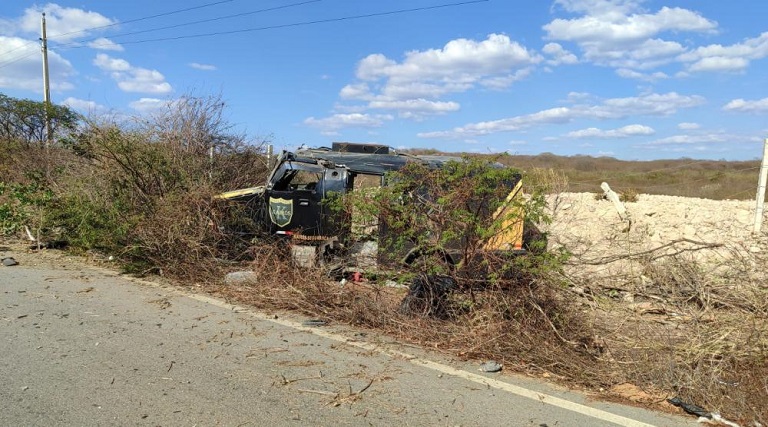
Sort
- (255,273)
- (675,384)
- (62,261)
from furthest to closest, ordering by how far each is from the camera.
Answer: (62,261) → (255,273) → (675,384)

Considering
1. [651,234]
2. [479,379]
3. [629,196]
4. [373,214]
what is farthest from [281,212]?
[629,196]

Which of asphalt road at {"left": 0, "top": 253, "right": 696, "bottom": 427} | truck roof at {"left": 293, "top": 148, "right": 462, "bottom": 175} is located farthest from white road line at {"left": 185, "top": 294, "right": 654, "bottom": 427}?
truck roof at {"left": 293, "top": 148, "right": 462, "bottom": 175}

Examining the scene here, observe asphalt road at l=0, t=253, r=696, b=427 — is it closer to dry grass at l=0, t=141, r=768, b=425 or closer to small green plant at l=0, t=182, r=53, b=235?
dry grass at l=0, t=141, r=768, b=425

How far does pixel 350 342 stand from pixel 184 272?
3.48 metres

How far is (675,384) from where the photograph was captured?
4031 mm

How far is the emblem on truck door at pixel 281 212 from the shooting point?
8047 mm

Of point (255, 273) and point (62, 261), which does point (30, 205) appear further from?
point (255, 273)

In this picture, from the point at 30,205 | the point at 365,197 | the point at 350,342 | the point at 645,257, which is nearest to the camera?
the point at 350,342

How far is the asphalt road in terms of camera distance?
3.56 metres

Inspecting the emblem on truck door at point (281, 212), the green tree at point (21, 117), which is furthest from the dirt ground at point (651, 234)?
the green tree at point (21, 117)

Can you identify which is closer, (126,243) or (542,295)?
(542,295)

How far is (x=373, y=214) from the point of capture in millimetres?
5660

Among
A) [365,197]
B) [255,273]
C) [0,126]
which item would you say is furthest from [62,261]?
[0,126]

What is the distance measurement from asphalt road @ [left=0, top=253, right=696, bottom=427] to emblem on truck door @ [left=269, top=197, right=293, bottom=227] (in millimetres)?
2233
